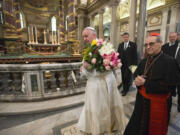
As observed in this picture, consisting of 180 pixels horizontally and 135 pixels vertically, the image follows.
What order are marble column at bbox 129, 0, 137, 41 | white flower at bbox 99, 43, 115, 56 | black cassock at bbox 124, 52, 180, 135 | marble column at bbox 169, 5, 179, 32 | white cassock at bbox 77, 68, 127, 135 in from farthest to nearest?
marble column at bbox 169, 5, 179, 32, marble column at bbox 129, 0, 137, 41, white cassock at bbox 77, 68, 127, 135, white flower at bbox 99, 43, 115, 56, black cassock at bbox 124, 52, 180, 135

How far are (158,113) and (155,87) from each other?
0.37 m


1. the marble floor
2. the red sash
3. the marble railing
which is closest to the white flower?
the red sash

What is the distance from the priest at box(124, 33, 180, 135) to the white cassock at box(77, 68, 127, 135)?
17.4 inches

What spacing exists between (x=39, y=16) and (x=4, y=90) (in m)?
20.0

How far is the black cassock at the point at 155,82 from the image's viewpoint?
1.15 m

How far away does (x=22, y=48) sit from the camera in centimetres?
1106

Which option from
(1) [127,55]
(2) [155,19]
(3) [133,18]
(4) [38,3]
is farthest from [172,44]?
(4) [38,3]

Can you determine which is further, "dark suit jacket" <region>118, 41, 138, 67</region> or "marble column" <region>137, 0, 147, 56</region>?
"marble column" <region>137, 0, 147, 56</region>

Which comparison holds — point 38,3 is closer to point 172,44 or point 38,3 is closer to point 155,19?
point 155,19

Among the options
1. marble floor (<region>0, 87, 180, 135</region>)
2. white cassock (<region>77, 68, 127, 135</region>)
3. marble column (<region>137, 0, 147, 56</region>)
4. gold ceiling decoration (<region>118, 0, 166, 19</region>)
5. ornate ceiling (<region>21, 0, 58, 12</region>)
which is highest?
ornate ceiling (<region>21, 0, 58, 12</region>)

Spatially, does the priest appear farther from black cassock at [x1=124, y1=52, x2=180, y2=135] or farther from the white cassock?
the white cassock

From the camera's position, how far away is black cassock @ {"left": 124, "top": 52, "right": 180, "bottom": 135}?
1147 mm

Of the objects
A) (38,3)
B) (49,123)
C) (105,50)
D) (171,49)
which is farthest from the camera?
(38,3)

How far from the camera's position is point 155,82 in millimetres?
1156
